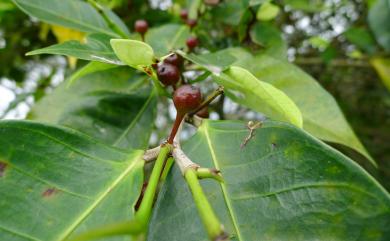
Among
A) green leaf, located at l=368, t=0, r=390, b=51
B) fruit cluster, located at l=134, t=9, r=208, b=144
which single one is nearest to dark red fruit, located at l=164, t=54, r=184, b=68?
fruit cluster, located at l=134, t=9, r=208, b=144

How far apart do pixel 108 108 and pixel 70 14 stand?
0.21m

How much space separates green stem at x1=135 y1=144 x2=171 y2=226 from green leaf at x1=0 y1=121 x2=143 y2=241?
6 cm

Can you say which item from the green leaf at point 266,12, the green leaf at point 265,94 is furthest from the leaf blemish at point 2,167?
the green leaf at point 266,12

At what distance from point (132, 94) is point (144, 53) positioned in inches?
14.3

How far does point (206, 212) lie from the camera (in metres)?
0.47

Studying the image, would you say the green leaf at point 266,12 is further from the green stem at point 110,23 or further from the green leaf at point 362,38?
the green leaf at point 362,38

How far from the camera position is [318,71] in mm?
2301

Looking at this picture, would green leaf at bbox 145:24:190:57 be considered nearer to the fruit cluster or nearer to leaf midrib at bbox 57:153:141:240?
the fruit cluster

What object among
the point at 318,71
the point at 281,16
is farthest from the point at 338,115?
the point at 318,71

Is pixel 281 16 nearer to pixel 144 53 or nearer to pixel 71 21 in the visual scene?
pixel 71 21

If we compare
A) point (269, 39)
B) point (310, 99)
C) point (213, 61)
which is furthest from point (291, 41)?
point (213, 61)

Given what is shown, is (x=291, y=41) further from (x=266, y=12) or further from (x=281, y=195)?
(x=281, y=195)

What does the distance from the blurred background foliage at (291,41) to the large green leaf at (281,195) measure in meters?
0.48

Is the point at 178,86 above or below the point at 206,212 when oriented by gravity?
above
